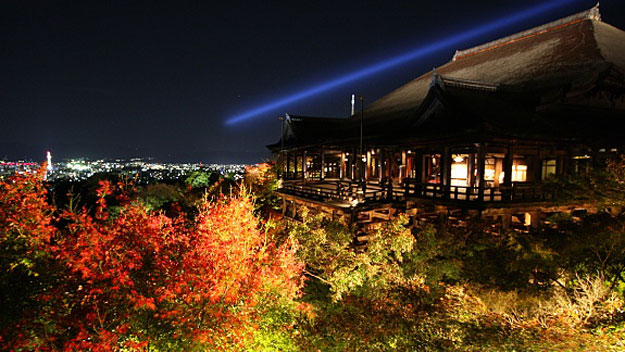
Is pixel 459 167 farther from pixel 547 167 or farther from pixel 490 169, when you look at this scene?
pixel 547 167

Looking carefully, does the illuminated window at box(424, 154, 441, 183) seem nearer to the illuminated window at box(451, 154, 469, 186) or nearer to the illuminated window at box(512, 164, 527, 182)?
the illuminated window at box(451, 154, 469, 186)

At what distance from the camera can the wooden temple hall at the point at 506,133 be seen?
1482 cm

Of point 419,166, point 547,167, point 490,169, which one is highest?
point 419,166

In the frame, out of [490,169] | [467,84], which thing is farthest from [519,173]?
[467,84]

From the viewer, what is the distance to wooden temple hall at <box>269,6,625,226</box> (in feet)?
48.6

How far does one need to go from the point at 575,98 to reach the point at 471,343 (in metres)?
17.8

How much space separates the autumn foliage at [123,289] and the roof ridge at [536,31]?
32.4m

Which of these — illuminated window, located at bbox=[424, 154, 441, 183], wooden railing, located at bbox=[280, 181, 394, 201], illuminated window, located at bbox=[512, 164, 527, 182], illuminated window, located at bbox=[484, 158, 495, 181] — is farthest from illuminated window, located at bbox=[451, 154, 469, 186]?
wooden railing, located at bbox=[280, 181, 394, 201]

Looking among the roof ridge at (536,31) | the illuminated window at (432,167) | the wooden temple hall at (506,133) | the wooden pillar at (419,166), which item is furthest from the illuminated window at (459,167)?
the roof ridge at (536,31)

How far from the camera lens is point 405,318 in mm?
10438

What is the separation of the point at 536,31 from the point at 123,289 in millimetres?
36348

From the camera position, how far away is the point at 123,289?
7.76 m

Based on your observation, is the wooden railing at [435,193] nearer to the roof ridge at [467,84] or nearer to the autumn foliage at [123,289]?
the roof ridge at [467,84]

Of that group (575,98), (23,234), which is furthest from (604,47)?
(23,234)
